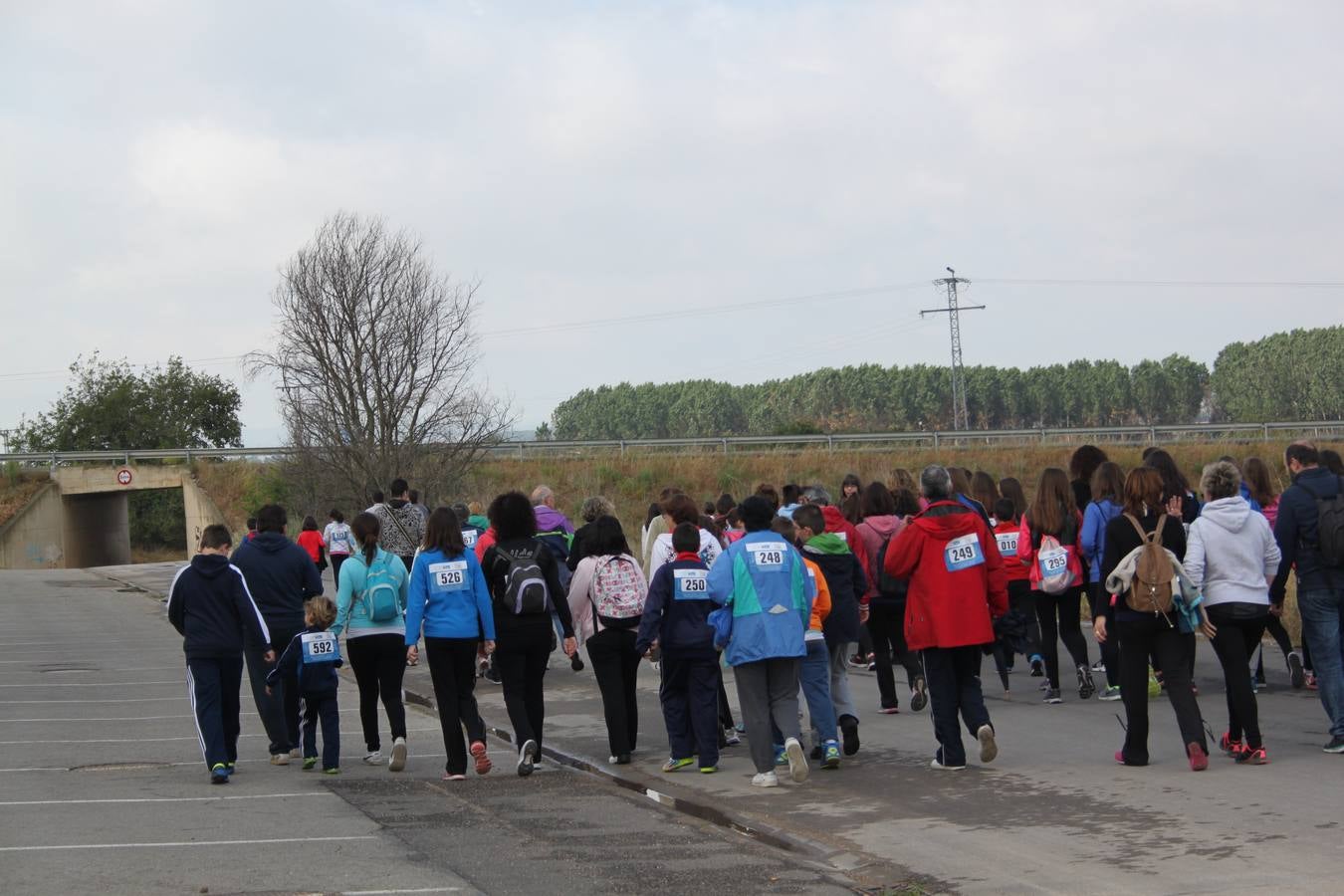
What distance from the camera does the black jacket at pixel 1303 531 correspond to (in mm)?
9602

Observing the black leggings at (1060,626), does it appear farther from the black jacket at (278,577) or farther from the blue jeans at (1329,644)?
the black jacket at (278,577)

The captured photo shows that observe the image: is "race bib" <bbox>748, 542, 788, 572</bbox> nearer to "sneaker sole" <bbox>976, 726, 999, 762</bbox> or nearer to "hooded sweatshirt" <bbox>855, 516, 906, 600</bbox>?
"sneaker sole" <bbox>976, 726, 999, 762</bbox>

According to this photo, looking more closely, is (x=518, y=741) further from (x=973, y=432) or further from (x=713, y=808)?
(x=973, y=432)

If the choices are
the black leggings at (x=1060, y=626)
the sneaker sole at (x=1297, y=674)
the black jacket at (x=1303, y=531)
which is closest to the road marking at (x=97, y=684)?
the black leggings at (x=1060, y=626)

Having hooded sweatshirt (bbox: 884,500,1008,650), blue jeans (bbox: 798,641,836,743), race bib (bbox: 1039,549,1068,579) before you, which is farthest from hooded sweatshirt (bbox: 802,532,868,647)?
race bib (bbox: 1039,549,1068,579)

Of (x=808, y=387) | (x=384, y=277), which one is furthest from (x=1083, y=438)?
(x=808, y=387)

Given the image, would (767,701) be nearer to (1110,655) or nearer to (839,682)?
(839,682)

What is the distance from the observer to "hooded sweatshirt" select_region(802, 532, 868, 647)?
10727 mm

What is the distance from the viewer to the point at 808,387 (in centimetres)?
13738

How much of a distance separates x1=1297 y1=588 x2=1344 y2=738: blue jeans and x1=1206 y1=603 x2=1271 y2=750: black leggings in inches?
16.7

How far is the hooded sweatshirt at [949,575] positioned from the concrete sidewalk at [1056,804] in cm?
95

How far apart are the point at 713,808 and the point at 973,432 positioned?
4347 centimetres

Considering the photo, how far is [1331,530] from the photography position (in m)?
9.48

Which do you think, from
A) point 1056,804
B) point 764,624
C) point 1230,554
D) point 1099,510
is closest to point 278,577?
point 764,624
